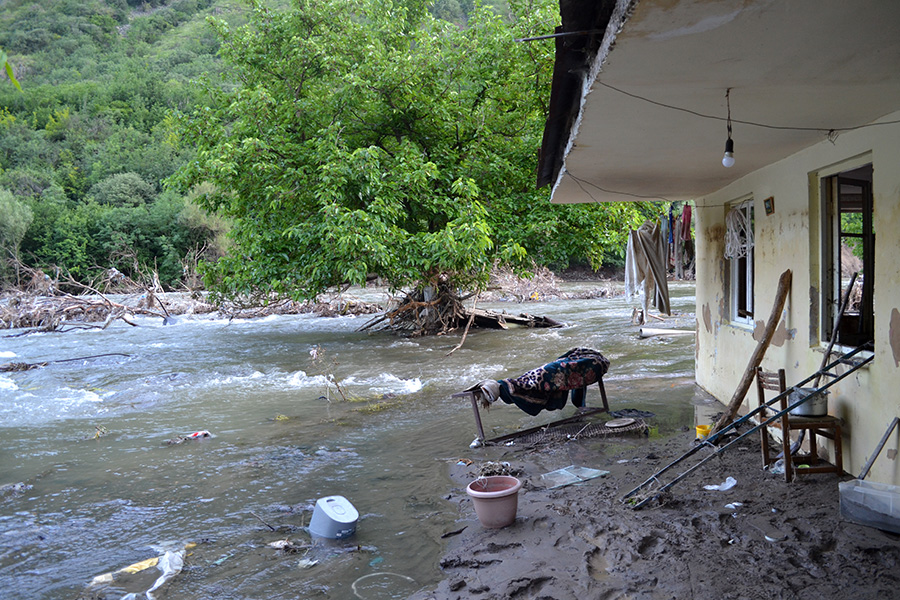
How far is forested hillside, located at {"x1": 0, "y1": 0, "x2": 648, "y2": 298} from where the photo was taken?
124 feet

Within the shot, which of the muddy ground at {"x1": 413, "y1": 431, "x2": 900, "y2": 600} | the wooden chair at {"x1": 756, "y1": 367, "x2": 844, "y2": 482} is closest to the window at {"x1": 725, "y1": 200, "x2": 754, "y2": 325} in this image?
the wooden chair at {"x1": 756, "y1": 367, "x2": 844, "y2": 482}

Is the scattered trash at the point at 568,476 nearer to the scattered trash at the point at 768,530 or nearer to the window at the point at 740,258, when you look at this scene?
the scattered trash at the point at 768,530

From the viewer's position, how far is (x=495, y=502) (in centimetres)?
434

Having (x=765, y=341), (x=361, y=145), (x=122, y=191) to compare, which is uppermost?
(x=122, y=191)

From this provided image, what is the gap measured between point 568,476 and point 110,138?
68.3m

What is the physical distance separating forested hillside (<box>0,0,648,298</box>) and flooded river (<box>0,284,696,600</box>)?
4.53m

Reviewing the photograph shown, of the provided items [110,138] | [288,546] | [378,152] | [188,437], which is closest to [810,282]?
[288,546]

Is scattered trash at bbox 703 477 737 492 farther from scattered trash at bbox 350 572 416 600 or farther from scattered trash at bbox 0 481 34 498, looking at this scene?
scattered trash at bbox 0 481 34 498

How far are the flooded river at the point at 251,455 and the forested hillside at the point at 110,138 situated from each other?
14.8 ft

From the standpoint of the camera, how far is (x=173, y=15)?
10350 centimetres

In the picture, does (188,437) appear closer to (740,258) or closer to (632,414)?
(632,414)

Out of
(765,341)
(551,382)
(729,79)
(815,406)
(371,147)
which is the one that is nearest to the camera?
(729,79)

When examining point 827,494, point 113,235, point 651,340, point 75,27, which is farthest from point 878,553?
point 75,27

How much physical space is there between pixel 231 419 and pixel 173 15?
4509 inches
